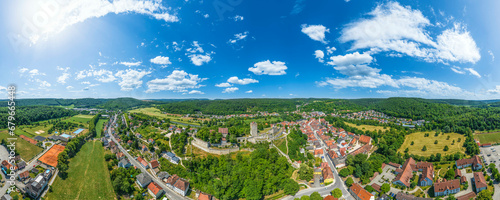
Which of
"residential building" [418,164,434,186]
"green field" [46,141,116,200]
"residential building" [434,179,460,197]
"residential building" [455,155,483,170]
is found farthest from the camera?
"residential building" [455,155,483,170]

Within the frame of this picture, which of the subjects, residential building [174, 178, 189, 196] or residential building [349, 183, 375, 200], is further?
residential building [174, 178, 189, 196]

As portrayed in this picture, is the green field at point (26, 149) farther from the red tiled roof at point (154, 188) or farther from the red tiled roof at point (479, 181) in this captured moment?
the red tiled roof at point (479, 181)

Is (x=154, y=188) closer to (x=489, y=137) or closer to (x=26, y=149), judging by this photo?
(x=26, y=149)

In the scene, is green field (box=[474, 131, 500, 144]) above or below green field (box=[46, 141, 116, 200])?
above

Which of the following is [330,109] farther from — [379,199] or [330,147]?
[379,199]

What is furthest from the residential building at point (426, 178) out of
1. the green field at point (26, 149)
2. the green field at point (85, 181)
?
the green field at point (26, 149)

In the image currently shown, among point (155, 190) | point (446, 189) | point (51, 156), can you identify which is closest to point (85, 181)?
point (51, 156)

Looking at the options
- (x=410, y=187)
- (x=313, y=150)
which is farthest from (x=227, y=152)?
(x=410, y=187)

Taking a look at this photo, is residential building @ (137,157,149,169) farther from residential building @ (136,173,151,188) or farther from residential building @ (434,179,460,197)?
residential building @ (434,179,460,197)

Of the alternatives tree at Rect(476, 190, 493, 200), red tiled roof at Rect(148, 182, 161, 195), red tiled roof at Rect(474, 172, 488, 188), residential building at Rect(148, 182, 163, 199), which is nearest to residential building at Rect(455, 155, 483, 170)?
red tiled roof at Rect(474, 172, 488, 188)
